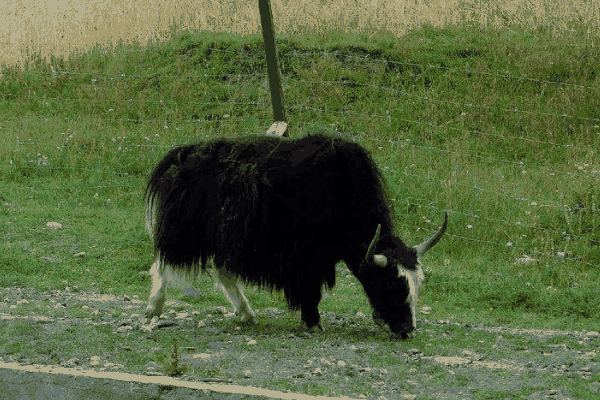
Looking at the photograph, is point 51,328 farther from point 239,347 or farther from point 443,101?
point 443,101

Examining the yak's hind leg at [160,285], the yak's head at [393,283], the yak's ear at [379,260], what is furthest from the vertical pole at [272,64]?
the yak's ear at [379,260]

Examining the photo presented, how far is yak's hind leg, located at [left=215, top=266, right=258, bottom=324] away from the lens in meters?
5.68

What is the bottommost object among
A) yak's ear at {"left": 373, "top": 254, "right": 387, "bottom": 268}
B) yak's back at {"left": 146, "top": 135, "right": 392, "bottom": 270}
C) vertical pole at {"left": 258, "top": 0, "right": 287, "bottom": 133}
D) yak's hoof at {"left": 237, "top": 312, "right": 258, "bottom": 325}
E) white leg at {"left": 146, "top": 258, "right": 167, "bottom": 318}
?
yak's hoof at {"left": 237, "top": 312, "right": 258, "bottom": 325}

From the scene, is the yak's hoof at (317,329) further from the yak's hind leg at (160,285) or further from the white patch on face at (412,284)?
the yak's hind leg at (160,285)

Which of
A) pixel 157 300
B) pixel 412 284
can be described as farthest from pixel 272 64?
pixel 412 284

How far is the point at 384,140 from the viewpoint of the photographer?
1100cm

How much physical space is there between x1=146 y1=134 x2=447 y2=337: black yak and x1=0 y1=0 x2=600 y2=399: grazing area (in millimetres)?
403

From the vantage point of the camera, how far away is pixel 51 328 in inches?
192

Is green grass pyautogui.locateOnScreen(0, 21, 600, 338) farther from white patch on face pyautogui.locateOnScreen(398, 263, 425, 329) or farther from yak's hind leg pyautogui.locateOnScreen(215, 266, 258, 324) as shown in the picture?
white patch on face pyautogui.locateOnScreen(398, 263, 425, 329)

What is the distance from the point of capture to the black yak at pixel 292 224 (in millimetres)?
5254

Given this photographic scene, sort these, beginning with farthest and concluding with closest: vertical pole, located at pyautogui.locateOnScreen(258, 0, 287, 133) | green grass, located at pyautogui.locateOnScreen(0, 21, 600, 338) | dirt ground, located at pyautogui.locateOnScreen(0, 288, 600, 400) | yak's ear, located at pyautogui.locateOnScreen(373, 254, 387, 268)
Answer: vertical pole, located at pyautogui.locateOnScreen(258, 0, 287, 133)
green grass, located at pyautogui.locateOnScreen(0, 21, 600, 338)
yak's ear, located at pyautogui.locateOnScreen(373, 254, 387, 268)
dirt ground, located at pyautogui.locateOnScreen(0, 288, 600, 400)

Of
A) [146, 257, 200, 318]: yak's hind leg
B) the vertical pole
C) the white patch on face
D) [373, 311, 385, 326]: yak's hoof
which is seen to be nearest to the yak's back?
[146, 257, 200, 318]: yak's hind leg

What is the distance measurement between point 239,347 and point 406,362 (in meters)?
1.12

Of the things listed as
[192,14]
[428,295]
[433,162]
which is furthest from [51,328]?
[192,14]
